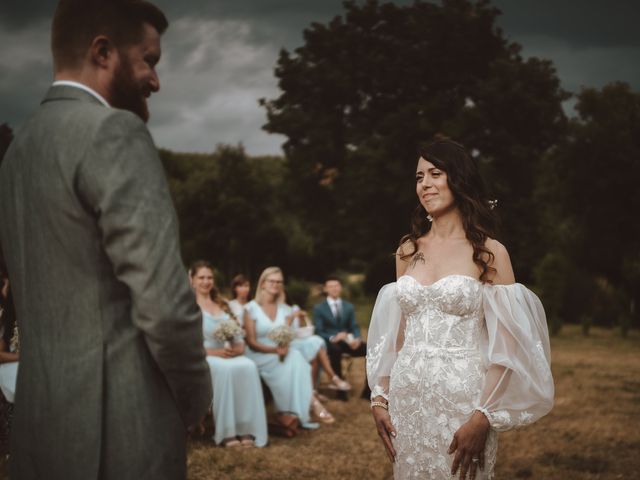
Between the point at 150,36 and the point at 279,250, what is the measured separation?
26668mm

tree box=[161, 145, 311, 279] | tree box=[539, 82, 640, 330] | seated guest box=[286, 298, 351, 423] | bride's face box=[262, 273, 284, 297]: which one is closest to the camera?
bride's face box=[262, 273, 284, 297]

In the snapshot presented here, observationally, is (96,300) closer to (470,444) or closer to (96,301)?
(96,301)

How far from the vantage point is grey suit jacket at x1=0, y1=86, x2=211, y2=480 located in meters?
1.56

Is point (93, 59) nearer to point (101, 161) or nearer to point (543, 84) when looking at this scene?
point (101, 161)

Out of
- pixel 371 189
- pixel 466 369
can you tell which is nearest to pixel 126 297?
pixel 466 369

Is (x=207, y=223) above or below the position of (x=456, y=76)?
below

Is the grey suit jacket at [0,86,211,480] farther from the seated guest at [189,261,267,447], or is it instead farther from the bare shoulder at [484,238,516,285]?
the seated guest at [189,261,267,447]

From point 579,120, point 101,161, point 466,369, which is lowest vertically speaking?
point 466,369

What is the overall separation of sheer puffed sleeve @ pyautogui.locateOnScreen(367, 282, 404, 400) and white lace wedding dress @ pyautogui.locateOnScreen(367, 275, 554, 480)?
42 millimetres

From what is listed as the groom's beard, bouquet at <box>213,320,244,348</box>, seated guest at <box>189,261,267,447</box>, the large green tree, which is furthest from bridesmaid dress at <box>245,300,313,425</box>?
the large green tree

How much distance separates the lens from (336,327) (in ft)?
34.8

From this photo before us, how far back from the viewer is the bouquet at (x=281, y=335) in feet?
28.0

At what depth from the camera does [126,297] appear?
164 cm

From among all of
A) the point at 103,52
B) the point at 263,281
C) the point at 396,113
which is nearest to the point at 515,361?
the point at 103,52
